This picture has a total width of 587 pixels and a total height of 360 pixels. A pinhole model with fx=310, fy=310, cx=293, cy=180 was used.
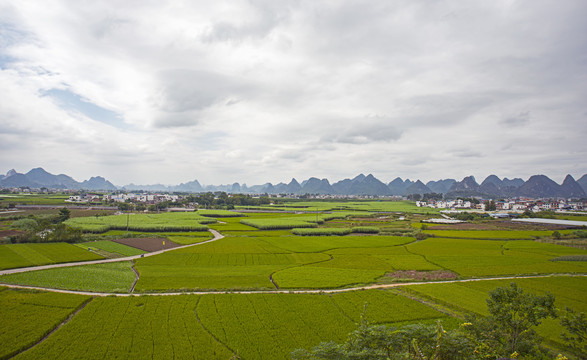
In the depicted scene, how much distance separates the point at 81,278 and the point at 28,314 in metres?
8.92

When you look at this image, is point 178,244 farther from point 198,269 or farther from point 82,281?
point 82,281

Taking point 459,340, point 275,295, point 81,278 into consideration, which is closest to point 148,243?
point 81,278

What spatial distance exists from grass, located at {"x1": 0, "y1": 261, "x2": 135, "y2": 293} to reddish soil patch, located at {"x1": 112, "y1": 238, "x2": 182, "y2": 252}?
41.2 ft

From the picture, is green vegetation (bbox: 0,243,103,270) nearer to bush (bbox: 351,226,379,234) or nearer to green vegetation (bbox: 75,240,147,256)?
green vegetation (bbox: 75,240,147,256)

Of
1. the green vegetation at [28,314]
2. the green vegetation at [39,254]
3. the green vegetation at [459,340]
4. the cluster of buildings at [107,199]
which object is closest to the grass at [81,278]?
the green vegetation at [28,314]

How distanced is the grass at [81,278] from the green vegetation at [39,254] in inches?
176

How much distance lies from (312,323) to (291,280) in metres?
10.0

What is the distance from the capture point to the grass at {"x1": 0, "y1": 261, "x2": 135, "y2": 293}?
26722 mm

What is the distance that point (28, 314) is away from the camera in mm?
20469

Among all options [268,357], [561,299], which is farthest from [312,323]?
[561,299]

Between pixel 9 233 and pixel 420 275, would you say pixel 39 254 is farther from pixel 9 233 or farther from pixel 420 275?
pixel 420 275

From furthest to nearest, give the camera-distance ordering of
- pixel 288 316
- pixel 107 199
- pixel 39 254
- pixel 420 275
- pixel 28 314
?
pixel 107 199
pixel 39 254
pixel 420 275
pixel 288 316
pixel 28 314

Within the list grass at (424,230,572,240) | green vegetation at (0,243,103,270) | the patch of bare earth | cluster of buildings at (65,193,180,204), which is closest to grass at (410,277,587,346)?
the patch of bare earth

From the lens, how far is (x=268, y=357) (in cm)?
1582
